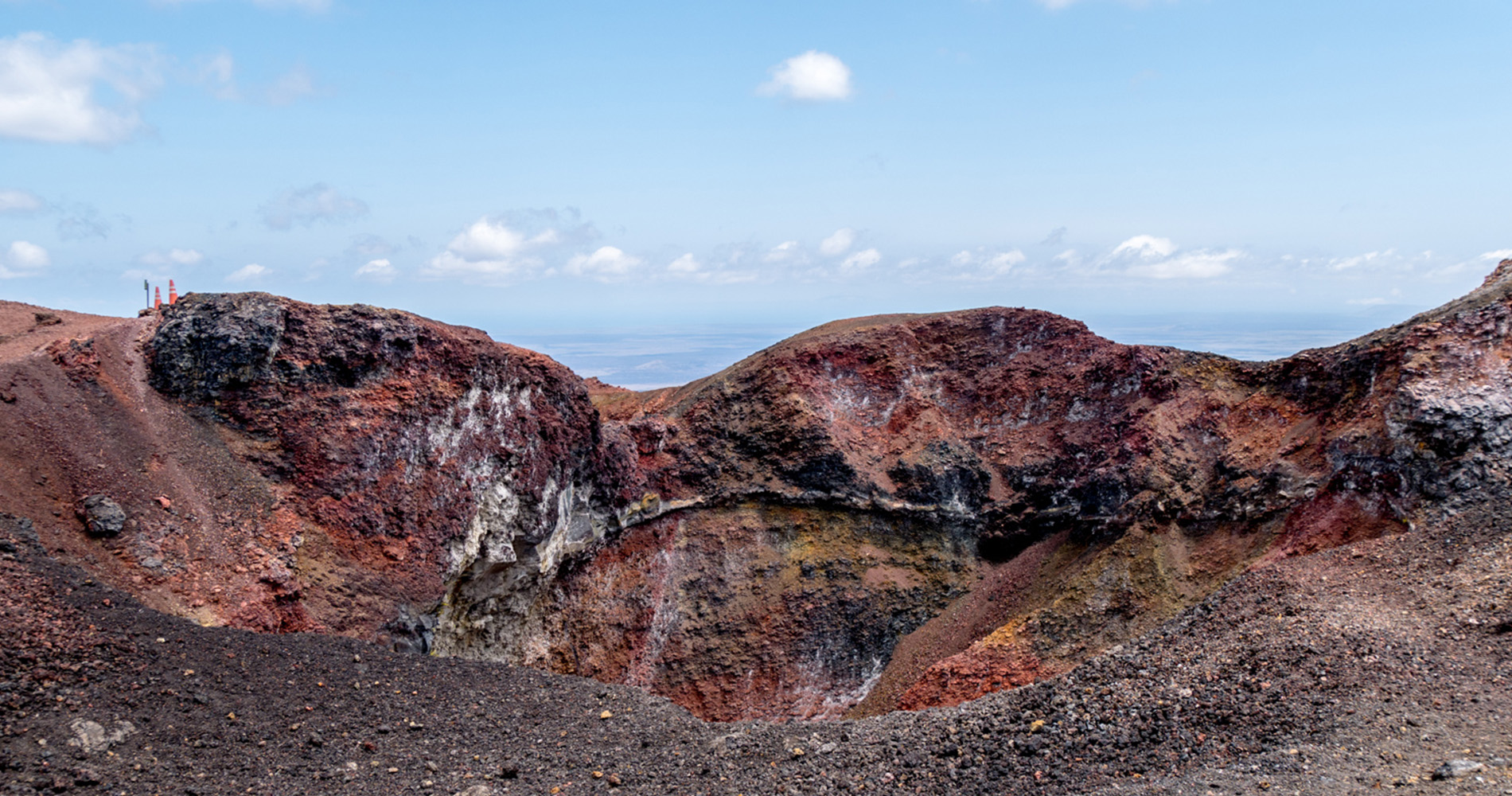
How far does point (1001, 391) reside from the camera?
105 feet

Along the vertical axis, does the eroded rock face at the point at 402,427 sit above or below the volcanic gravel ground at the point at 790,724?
above

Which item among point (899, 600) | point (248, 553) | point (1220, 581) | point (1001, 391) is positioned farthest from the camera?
point (1001, 391)

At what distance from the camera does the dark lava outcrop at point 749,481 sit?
19281 mm

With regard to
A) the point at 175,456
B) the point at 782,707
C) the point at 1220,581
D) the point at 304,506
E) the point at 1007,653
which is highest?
the point at 175,456

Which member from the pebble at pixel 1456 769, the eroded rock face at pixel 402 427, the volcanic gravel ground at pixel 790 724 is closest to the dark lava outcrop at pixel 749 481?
the eroded rock face at pixel 402 427

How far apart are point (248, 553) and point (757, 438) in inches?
633

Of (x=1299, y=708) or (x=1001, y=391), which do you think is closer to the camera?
(x=1299, y=708)

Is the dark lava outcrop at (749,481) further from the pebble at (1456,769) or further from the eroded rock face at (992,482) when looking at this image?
the pebble at (1456,769)

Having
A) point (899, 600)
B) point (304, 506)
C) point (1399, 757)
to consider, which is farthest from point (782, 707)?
point (1399, 757)

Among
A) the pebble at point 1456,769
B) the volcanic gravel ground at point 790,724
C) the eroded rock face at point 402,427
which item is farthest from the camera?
the eroded rock face at point 402,427

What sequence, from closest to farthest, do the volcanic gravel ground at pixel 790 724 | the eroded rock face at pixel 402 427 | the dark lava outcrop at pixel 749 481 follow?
the volcanic gravel ground at pixel 790 724 < the dark lava outcrop at pixel 749 481 < the eroded rock face at pixel 402 427

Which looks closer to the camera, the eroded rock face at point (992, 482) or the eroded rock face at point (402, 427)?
the eroded rock face at point (402, 427)

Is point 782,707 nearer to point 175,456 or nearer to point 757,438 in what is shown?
point 757,438

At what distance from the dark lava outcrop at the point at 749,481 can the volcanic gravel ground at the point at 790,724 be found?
2.95 meters
